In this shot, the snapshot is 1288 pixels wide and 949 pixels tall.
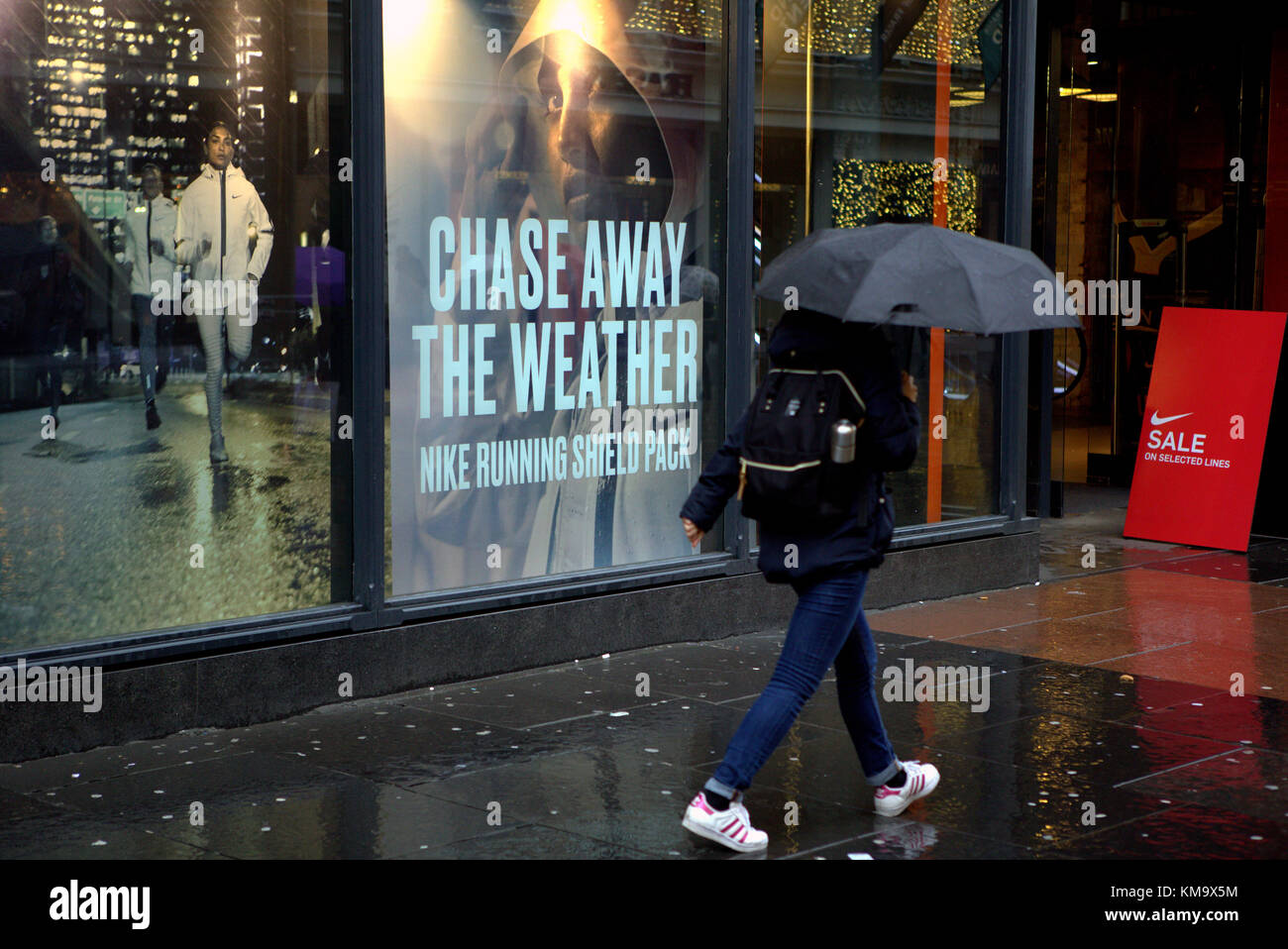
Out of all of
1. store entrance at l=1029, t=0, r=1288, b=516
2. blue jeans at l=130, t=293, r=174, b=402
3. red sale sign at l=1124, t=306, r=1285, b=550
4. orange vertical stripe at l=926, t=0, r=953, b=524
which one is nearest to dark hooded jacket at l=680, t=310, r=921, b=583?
blue jeans at l=130, t=293, r=174, b=402

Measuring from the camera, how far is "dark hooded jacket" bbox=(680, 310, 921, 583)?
15.1ft

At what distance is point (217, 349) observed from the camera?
6.20m

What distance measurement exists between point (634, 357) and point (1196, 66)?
7501 millimetres

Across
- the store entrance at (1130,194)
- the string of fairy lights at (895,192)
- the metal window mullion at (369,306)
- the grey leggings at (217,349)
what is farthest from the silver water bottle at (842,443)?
the store entrance at (1130,194)

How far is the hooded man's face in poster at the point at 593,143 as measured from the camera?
7.18 meters

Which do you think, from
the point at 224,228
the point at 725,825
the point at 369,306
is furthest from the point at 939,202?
the point at 725,825

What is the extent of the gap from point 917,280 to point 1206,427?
713 cm

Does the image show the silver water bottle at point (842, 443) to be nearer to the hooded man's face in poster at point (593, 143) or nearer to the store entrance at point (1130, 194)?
the hooded man's face in poster at point (593, 143)

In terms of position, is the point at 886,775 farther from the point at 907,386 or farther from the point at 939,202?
the point at 939,202

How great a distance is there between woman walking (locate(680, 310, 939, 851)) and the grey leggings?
2389 mm

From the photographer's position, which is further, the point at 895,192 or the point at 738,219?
the point at 895,192

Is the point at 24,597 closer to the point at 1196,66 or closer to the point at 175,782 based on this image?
the point at 175,782

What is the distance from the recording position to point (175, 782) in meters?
5.34

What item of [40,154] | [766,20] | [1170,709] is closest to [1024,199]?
[766,20]
